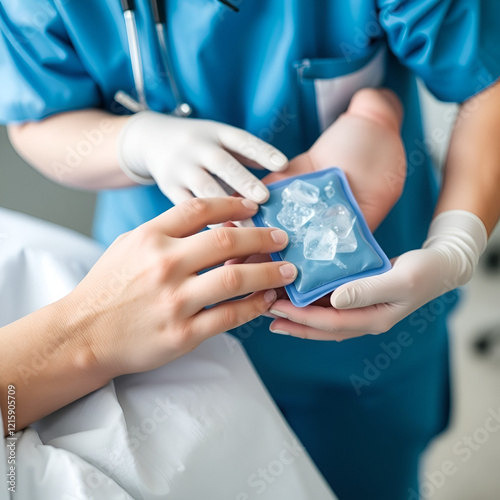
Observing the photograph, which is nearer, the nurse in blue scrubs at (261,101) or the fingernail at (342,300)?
the fingernail at (342,300)

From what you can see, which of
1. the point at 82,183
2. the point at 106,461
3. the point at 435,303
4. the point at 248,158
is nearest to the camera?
the point at 106,461

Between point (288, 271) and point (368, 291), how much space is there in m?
0.13

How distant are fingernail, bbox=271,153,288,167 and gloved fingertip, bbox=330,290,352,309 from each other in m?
0.26

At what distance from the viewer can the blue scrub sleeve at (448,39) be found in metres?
0.93

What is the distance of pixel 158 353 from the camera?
781mm

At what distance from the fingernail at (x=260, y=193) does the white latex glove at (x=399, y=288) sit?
178mm

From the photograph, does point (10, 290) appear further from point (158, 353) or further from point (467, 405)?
point (467, 405)

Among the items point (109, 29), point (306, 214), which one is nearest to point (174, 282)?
point (306, 214)

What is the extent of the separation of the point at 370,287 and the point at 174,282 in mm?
306

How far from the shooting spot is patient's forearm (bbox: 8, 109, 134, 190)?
1.01m

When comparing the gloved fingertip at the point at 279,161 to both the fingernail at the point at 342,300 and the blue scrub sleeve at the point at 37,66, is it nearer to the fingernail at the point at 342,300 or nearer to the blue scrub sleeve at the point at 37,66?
the fingernail at the point at 342,300

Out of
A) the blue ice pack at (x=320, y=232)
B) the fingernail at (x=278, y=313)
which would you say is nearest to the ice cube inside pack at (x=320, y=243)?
the blue ice pack at (x=320, y=232)

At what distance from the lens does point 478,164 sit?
103cm

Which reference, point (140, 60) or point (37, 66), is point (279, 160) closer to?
point (140, 60)
